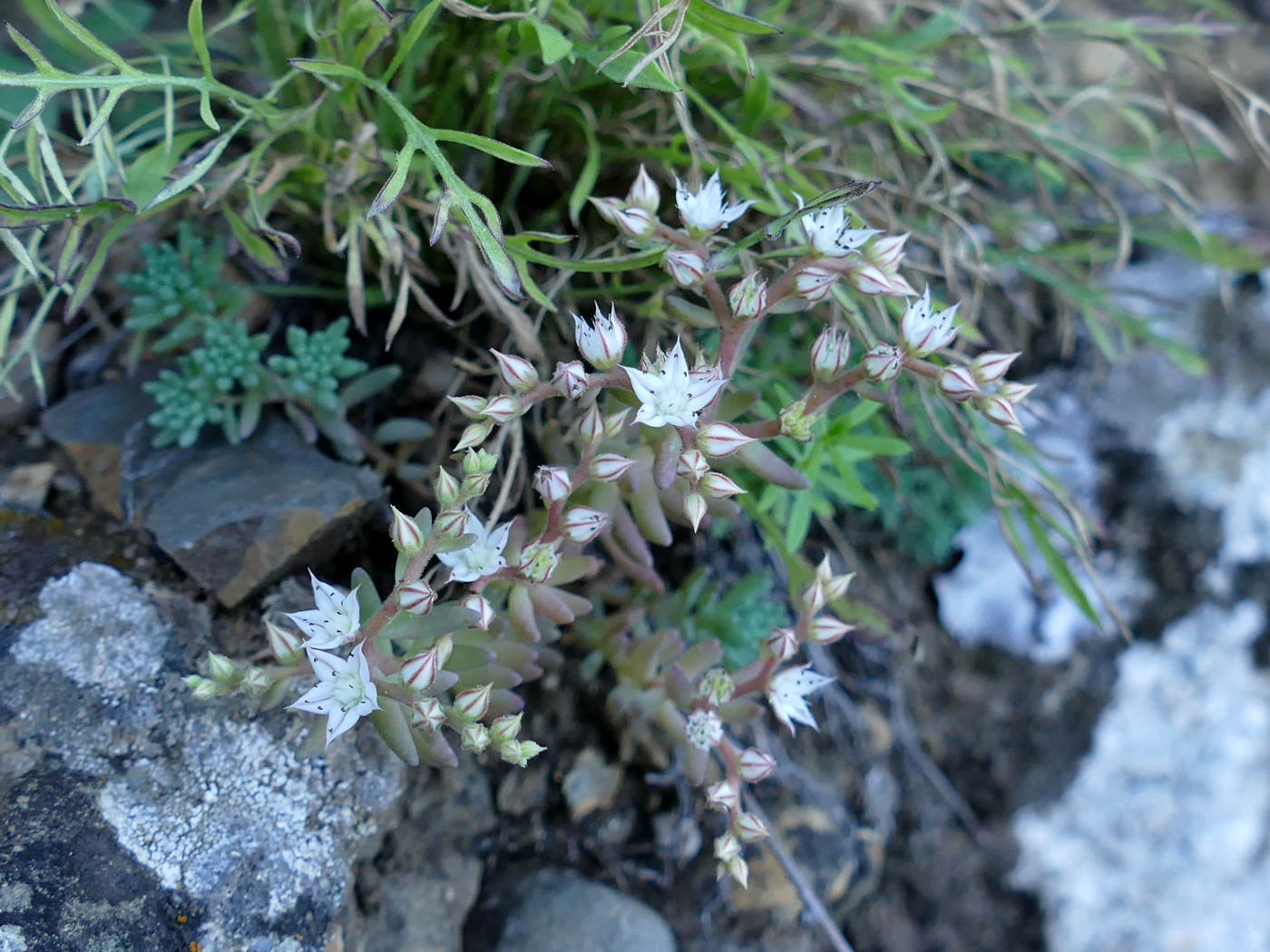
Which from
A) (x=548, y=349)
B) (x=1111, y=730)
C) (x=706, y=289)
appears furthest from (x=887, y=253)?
(x=1111, y=730)

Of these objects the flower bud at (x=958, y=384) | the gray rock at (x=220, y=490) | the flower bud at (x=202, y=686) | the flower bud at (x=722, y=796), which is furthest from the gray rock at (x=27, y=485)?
the flower bud at (x=958, y=384)

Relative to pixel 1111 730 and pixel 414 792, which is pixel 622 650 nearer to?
pixel 414 792

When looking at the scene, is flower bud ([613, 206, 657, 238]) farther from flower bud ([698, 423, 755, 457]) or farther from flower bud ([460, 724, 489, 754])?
flower bud ([460, 724, 489, 754])

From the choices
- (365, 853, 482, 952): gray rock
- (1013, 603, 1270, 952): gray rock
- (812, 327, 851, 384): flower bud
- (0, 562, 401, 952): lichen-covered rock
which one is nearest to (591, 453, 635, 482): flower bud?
(812, 327, 851, 384): flower bud

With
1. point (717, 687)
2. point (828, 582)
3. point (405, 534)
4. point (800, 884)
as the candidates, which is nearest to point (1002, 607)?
point (800, 884)

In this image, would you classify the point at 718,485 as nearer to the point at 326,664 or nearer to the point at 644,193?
the point at 644,193

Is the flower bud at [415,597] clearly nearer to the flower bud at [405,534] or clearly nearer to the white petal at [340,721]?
A: the flower bud at [405,534]

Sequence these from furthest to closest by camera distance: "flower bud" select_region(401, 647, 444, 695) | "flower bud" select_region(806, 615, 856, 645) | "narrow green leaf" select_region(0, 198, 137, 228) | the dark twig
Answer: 1. the dark twig
2. "flower bud" select_region(806, 615, 856, 645)
3. "narrow green leaf" select_region(0, 198, 137, 228)
4. "flower bud" select_region(401, 647, 444, 695)
